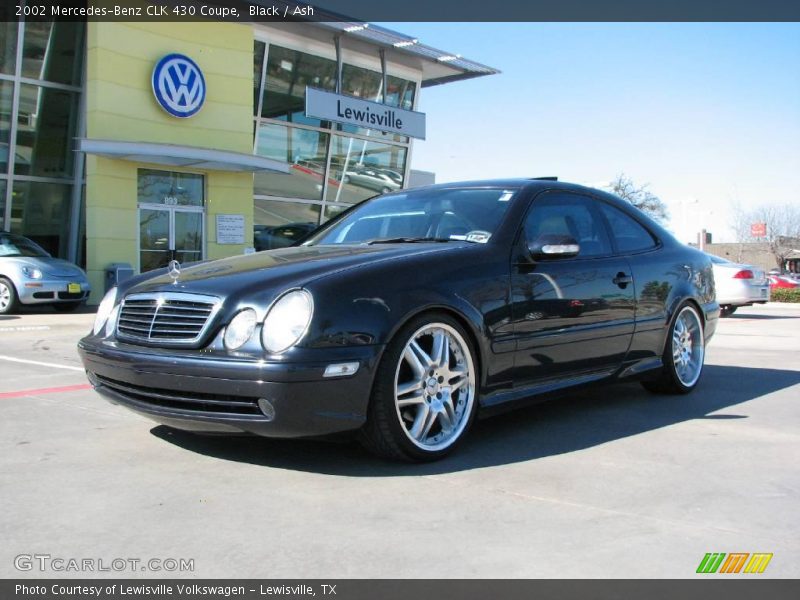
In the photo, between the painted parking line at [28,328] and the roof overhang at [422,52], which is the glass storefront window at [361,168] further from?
the painted parking line at [28,328]

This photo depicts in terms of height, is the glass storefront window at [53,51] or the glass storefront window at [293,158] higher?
the glass storefront window at [53,51]

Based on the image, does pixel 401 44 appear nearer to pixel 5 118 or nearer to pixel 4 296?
pixel 5 118

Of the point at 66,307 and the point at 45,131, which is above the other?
the point at 45,131

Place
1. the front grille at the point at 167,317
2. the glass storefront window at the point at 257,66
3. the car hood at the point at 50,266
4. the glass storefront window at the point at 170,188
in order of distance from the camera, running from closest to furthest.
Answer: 1. the front grille at the point at 167,317
2. the car hood at the point at 50,266
3. the glass storefront window at the point at 170,188
4. the glass storefront window at the point at 257,66

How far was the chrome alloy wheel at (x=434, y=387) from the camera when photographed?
3.82 m

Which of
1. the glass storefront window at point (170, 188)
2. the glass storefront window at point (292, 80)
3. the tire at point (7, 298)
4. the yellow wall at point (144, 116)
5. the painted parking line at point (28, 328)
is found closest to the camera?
the painted parking line at point (28, 328)

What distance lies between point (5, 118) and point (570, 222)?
16596mm

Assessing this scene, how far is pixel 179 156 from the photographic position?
16891mm

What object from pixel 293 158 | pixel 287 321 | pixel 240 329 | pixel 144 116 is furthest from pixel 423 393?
pixel 293 158

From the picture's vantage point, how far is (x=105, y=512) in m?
3.16

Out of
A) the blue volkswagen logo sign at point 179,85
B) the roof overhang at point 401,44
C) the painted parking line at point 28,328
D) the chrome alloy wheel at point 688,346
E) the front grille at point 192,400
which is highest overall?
the roof overhang at point 401,44

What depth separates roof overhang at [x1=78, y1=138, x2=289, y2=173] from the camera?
1590 centimetres

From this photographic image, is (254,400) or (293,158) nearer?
(254,400)

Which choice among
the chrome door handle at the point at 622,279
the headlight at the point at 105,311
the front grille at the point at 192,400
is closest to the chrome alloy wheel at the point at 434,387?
the front grille at the point at 192,400
